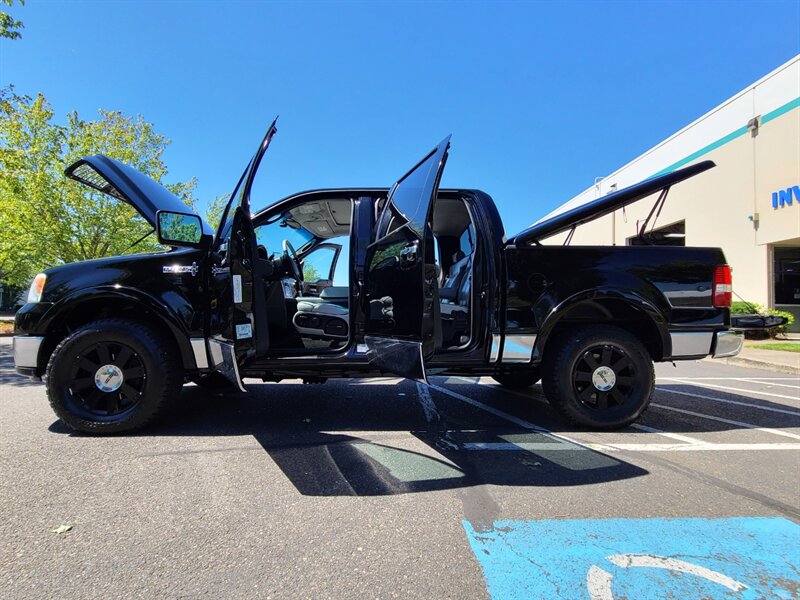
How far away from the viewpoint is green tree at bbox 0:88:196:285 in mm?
15852

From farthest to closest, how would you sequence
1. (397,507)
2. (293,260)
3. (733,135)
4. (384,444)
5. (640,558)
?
(733,135), (293,260), (384,444), (397,507), (640,558)

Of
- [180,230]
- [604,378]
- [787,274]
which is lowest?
[604,378]

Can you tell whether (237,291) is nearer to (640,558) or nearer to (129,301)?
(129,301)

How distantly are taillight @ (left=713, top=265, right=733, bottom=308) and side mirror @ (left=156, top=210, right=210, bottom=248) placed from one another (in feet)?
14.3

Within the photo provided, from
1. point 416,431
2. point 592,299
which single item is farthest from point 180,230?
point 592,299

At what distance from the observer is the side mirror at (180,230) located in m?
3.30

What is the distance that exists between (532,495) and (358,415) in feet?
6.68

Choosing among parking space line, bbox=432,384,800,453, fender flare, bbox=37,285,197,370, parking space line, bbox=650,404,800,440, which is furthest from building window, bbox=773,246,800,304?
fender flare, bbox=37,285,197,370

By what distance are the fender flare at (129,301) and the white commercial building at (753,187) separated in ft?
41.9

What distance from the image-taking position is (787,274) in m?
15.1

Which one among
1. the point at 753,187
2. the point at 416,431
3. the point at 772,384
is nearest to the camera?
the point at 416,431

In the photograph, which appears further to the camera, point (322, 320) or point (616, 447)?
point (322, 320)

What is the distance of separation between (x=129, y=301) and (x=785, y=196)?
58.3 ft

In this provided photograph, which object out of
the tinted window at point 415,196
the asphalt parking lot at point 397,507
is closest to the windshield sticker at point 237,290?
the asphalt parking lot at point 397,507
